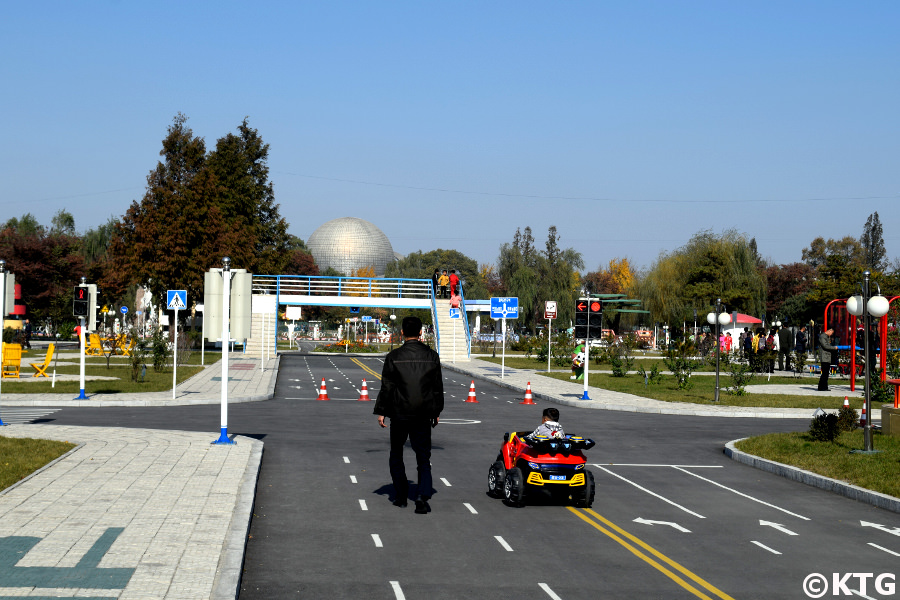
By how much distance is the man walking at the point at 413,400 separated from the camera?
35.8ft

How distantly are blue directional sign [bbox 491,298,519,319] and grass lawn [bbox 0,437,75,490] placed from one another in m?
27.5

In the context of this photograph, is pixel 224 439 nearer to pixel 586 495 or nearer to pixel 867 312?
pixel 586 495

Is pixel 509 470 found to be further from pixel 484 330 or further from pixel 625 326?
pixel 484 330

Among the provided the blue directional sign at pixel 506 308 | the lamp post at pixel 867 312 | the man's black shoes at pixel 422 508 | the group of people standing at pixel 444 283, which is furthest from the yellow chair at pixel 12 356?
the group of people standing at pixel 444 283

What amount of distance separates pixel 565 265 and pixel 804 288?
27.5 meters

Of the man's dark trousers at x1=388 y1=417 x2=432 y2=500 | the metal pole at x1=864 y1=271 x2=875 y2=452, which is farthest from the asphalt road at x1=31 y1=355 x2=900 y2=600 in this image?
the metal pole at x1=864 y1=271 x2=875 y2=452

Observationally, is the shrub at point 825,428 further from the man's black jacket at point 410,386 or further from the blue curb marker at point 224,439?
the blue curb marker at point 224,439

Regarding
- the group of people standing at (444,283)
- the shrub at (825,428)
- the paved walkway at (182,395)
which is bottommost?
the paved walkway at (182,395)

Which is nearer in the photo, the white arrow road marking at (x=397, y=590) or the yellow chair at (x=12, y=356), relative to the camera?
the white arrow road marking at (x=397, y=590)

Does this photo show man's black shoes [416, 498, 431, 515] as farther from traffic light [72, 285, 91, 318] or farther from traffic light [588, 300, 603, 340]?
traffic light [588, 300, 603, 340]

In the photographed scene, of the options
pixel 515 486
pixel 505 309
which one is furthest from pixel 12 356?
pixel 515 486

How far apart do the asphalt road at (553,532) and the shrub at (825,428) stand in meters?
1.78

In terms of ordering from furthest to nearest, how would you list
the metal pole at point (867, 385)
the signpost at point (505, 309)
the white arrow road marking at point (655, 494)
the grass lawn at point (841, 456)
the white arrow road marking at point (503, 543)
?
the signpost at point (505, 309), the metal pole at point (867, 385), the grass lawn at point (841, 456), the white arrow road marking at point (655, 494), the white arrow road marking at point (503, 543)

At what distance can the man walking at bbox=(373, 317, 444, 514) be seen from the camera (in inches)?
429
